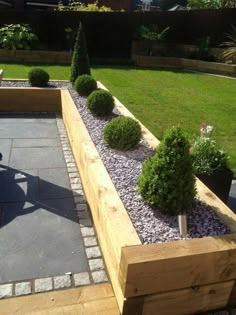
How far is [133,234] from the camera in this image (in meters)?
2.72

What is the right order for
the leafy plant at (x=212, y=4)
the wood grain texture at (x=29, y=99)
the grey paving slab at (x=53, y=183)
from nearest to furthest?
the grey paving slab at (x=53, y=183)
the wood grain texture at (x=29, y=99)
the leafy plant at (x=212, y=4)

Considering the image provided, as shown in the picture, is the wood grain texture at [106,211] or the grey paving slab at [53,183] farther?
the grey paving slab at [53,183]

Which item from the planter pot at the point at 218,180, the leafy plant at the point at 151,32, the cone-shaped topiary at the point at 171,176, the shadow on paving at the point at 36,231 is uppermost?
the leafy plant at the point at 151,32

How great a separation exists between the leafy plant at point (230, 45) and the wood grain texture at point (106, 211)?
38.0 feet

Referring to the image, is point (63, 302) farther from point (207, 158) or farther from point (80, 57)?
point (80, 57)

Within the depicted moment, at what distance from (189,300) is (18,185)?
2883mm

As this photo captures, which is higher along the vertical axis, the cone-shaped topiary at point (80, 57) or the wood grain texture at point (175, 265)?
the cone-shaped topiary at point (80, 57)

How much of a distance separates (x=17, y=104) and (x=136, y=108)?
3.01 meters

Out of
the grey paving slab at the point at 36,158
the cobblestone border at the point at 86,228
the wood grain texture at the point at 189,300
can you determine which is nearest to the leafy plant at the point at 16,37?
the grey paving slab at the point at 36,158

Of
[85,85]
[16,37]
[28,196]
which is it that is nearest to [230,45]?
[16,37]

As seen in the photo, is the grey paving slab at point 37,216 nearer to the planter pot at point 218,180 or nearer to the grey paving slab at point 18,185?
the grey paving slab at point 18,185

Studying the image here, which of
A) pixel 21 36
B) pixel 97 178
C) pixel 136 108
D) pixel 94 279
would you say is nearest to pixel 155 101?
pixel 136 108

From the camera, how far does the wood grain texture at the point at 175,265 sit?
2.36m

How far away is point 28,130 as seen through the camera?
6805 millimetres
